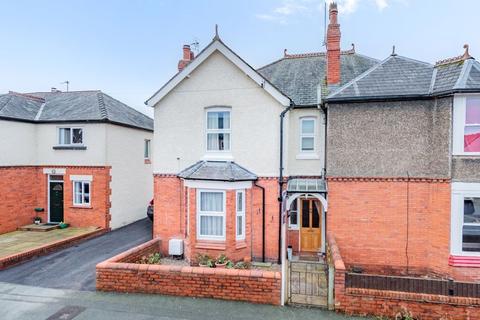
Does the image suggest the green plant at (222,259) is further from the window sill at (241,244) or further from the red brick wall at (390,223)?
the red brick wall at (390,223)

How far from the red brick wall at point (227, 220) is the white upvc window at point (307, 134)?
7.05 feet

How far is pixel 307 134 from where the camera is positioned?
12.4 metres

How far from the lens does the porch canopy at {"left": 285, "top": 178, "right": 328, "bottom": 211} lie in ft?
36.2

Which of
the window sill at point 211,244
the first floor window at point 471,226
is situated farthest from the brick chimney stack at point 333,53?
the window sill at point 211,244

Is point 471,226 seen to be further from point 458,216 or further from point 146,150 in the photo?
point 146,150

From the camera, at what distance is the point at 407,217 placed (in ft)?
34.4

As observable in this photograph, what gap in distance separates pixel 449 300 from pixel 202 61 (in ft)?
37.2

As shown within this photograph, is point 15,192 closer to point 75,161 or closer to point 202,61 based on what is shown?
point 75,161

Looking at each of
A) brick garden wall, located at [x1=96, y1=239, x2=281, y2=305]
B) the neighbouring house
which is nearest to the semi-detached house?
brick garden wall, located at [x1=96, y1=239, x2=281, y2=305]

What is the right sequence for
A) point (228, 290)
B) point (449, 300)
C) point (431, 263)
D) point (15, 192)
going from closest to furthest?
point (449, 300), point (228, 290), point (431, 263), point (15, 192)

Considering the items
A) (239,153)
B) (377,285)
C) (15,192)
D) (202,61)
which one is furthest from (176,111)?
(15,192)

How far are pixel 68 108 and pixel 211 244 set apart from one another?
43.1 ft

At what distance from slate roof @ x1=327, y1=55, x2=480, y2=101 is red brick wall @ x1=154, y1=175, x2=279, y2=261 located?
4.83 meters

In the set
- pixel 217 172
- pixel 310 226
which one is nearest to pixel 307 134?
pixel 310 226
